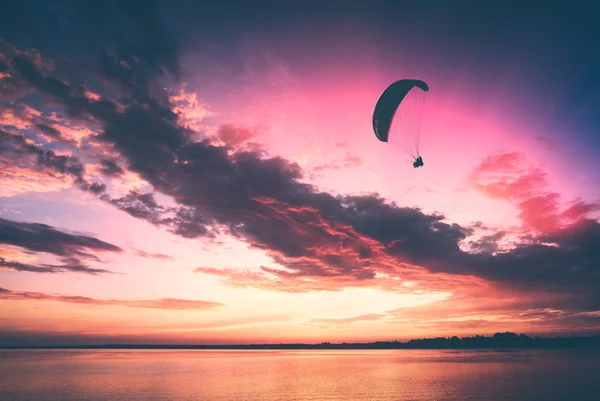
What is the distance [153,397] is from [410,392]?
109ft

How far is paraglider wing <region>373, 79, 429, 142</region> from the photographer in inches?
1636

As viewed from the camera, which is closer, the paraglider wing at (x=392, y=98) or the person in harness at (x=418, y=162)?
the person in harness at (x=418, y=162)

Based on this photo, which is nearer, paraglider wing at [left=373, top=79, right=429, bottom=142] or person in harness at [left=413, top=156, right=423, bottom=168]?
person in harness at [left=413, top=156, right=423, bottom=168]

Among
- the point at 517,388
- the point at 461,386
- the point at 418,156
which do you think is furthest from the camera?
the point at 461,386

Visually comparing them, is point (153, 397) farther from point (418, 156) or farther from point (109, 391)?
point (418, 156)

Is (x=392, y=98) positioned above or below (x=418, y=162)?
above

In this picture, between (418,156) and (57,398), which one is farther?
(57,398)

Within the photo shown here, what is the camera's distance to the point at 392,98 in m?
41.8

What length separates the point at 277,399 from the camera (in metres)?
46.5

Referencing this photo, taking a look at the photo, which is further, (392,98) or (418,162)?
(392,98)

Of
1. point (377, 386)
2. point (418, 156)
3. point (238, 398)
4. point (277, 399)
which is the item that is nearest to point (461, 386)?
point (377, 386)

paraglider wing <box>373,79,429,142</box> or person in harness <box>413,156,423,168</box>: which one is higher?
paraglider wing <box>373,79,429,142</box>

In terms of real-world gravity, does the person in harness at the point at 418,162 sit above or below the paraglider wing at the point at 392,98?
below

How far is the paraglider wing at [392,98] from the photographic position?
4156 cm
